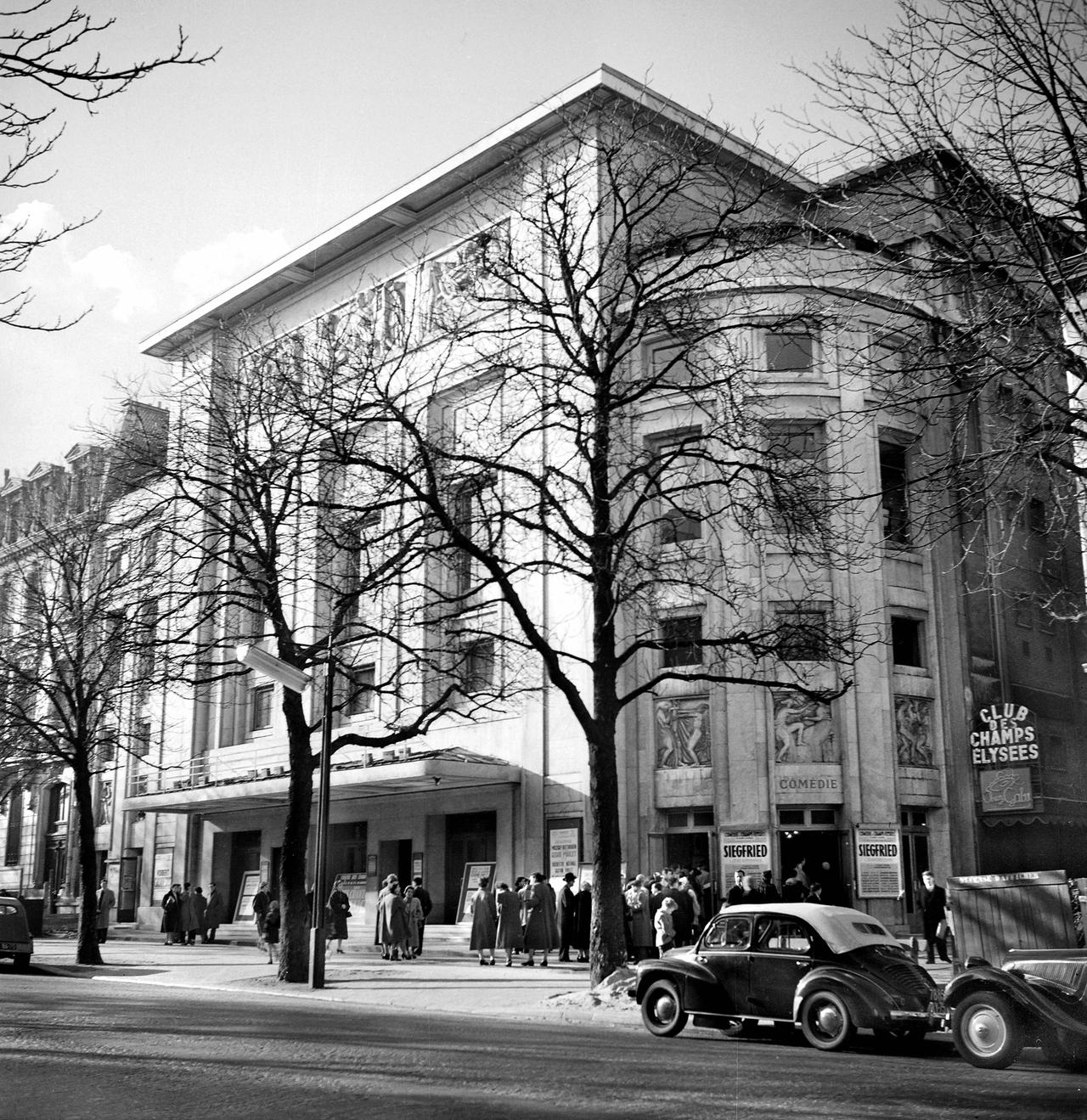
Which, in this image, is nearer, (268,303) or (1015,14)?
(1015,14)

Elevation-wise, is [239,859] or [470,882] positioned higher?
[239,859]

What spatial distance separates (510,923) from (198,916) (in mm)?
13667

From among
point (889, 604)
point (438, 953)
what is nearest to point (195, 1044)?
point (438, 953)

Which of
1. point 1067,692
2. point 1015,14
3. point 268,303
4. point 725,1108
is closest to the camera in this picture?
point 725,1108

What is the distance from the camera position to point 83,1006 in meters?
16.2

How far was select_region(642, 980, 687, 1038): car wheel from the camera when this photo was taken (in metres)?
14.6

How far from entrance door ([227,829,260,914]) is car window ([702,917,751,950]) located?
93.1 ft

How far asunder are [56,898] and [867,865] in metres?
34.5

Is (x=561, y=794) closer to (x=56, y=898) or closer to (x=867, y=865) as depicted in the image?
(x=867, y=865)

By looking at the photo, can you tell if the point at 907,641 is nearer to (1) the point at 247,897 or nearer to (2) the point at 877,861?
(2) the point at 877,861

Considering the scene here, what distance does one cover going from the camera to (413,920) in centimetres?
2770

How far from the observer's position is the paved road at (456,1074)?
884cm

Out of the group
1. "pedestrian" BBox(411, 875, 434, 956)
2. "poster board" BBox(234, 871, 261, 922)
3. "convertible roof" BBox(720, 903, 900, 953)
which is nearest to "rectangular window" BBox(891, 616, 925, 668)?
"pedestrian" BBox(411, 875, 434, 956)

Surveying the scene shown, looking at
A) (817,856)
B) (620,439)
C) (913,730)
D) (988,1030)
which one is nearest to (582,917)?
(817,856)
